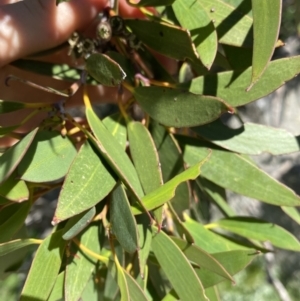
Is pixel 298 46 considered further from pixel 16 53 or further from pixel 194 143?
pixel 16 53

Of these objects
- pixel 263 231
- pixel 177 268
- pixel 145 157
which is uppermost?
pixel 145 157

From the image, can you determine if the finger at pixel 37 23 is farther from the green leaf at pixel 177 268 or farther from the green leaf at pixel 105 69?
the green leaf at pixel 177 268

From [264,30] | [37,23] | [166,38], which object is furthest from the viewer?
[37,23]

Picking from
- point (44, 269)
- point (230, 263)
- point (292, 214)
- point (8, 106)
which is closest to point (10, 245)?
point (44, 269)

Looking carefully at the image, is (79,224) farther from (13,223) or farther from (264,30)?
(264,30)

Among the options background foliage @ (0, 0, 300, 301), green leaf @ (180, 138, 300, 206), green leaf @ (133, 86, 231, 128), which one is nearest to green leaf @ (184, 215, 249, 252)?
background foliage @ (0, 0, 300, 301)

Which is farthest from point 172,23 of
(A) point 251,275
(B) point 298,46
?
(A) point 251,275

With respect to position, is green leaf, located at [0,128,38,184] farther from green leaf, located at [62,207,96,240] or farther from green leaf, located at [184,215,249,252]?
green leaf, located at [184,215,249,252]

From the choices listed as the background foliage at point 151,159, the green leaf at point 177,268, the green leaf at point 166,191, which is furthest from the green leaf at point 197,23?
the green leaf at point 177,268
